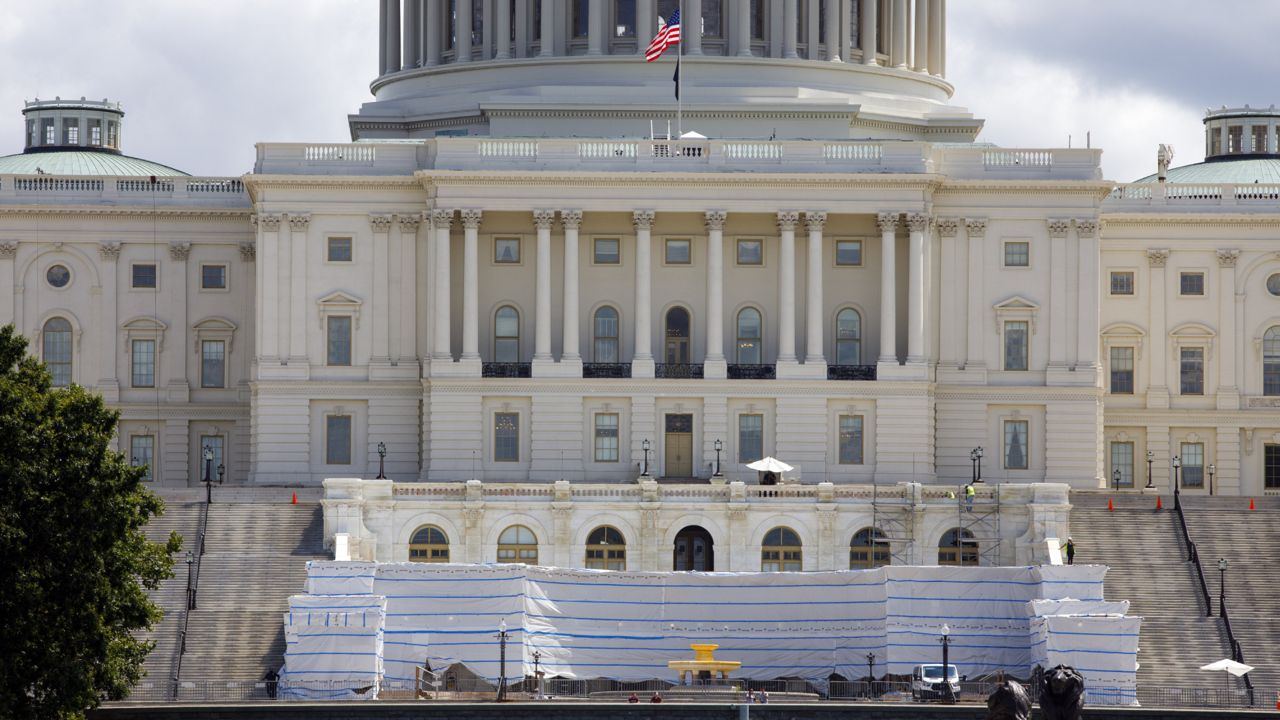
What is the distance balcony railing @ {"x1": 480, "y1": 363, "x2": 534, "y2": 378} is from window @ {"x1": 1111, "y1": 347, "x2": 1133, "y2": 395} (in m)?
24.8

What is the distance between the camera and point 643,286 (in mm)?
118688

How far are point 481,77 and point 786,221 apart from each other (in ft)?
60.6

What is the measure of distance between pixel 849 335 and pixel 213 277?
26.4 m

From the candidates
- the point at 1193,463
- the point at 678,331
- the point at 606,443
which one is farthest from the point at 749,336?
the point at 1193,463

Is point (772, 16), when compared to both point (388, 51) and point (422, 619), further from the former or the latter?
point (422, 619)

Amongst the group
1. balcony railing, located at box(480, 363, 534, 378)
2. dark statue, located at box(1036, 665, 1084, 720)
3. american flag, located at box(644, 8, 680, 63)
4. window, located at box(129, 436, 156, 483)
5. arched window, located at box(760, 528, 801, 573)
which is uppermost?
american flag, located at box(644, 8, 680, 63)

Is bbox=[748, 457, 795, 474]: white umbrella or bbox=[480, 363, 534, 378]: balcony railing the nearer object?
bbox=[748, 457, 795, 474]: white umbrella

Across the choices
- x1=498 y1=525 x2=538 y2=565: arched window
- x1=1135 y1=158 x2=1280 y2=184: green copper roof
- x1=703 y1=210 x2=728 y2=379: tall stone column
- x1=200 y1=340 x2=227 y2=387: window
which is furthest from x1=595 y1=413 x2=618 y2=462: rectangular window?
x1=1135 y1=158 x2=1280 y2=184: green copper roof

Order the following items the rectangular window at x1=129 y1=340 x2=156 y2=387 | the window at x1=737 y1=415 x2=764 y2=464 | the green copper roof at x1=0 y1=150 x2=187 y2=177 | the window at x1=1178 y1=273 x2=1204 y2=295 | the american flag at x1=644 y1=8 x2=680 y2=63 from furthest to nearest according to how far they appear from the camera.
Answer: the green copper roof at x1=0 y1=150 x2=187 y2=177 → the window at x1=1178 y1=273 x2=1204 y2=295 → the rectangular window at x1=129 y1=340 x2=156 y2=387 → the american flag at x1=644 y1=8 x2=680 y2=63 → the window at x1=737 y1=415 x2=764 y2=464

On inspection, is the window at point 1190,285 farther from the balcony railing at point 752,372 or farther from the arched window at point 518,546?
the arched window at point 518,546

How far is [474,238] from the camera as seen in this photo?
118188mm

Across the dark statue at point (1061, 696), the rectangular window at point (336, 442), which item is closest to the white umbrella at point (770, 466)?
the rectangular window at point (336, 442)

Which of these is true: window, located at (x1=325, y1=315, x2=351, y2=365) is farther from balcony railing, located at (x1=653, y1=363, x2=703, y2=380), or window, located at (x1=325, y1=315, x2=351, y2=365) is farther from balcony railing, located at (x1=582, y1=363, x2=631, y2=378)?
balcony railing, located at (x1=653, y1=363, x2=703, y2=380)

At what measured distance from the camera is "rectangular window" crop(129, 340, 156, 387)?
126000 mm
